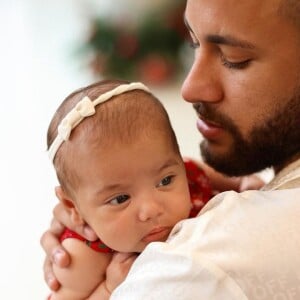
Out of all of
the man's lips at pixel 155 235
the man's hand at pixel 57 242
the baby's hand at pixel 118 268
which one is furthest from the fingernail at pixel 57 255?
the man's lips at pixel 155 235

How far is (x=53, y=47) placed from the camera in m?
3.41

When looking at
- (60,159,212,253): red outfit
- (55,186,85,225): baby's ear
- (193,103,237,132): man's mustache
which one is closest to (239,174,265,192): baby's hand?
(60,159,212,253): red outfit

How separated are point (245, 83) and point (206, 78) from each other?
9cm

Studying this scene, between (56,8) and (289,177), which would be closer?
(289,177)

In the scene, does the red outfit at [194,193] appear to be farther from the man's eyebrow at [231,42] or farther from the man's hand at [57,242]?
the man's eyebrow at [231,42]

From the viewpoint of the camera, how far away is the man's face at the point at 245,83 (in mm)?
1129

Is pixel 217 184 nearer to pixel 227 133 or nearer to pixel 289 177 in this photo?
pixel 227 133

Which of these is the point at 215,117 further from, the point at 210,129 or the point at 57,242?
the point at 57,242

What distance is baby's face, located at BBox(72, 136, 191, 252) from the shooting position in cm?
105

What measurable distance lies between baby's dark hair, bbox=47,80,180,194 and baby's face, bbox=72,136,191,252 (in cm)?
2

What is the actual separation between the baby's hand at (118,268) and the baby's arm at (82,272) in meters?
0.02

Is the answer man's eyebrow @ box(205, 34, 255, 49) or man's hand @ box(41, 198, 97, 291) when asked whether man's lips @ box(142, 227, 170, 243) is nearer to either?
man's hand @ box(41, 198, 97, 291)

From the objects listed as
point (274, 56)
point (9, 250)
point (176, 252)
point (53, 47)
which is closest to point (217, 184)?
point (274, 56)

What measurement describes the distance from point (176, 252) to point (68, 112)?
41 cm
